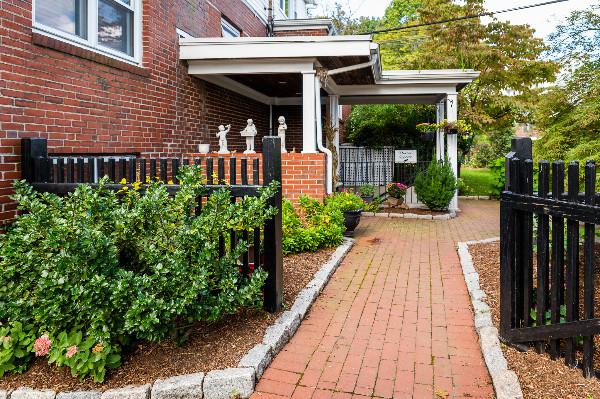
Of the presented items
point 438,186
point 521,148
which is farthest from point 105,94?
point 438,186

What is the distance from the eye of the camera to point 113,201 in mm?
3590

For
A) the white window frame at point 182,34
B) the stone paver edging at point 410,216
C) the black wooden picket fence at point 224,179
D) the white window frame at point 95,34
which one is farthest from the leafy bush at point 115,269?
the stone paver edging at point 410,216

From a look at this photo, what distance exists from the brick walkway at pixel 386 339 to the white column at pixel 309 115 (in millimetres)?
2186

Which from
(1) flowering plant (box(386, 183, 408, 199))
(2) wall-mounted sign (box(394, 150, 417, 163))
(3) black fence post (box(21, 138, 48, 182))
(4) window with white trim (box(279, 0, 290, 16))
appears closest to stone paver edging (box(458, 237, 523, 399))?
(3) black fence post (box(21, 138, 48, 182))

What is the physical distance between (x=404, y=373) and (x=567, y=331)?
1063 millimetres

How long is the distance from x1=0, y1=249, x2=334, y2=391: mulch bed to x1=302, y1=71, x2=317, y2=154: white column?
4.38 metres

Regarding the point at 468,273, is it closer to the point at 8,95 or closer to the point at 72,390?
the point at 72,390

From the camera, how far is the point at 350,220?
8.31 meters

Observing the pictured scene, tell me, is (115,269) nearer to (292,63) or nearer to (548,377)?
(548,377)

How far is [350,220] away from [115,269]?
5455 millimetres

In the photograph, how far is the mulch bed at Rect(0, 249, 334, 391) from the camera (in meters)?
3.14

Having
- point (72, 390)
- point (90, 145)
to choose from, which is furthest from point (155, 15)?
point (72, 390)

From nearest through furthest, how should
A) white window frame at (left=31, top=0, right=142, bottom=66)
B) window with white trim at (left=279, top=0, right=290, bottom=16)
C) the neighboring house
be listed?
1. the neighboring house
2. white window frame at (left=31, top=0, right=142, bottom=66)
3. window with white trim at (left=279, top=0, right=290, bottom=16)

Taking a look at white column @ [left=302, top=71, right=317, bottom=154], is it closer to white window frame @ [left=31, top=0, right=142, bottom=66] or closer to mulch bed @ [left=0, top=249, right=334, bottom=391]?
white window frame @ [left=31, top=0, right=142, bottom=66]
